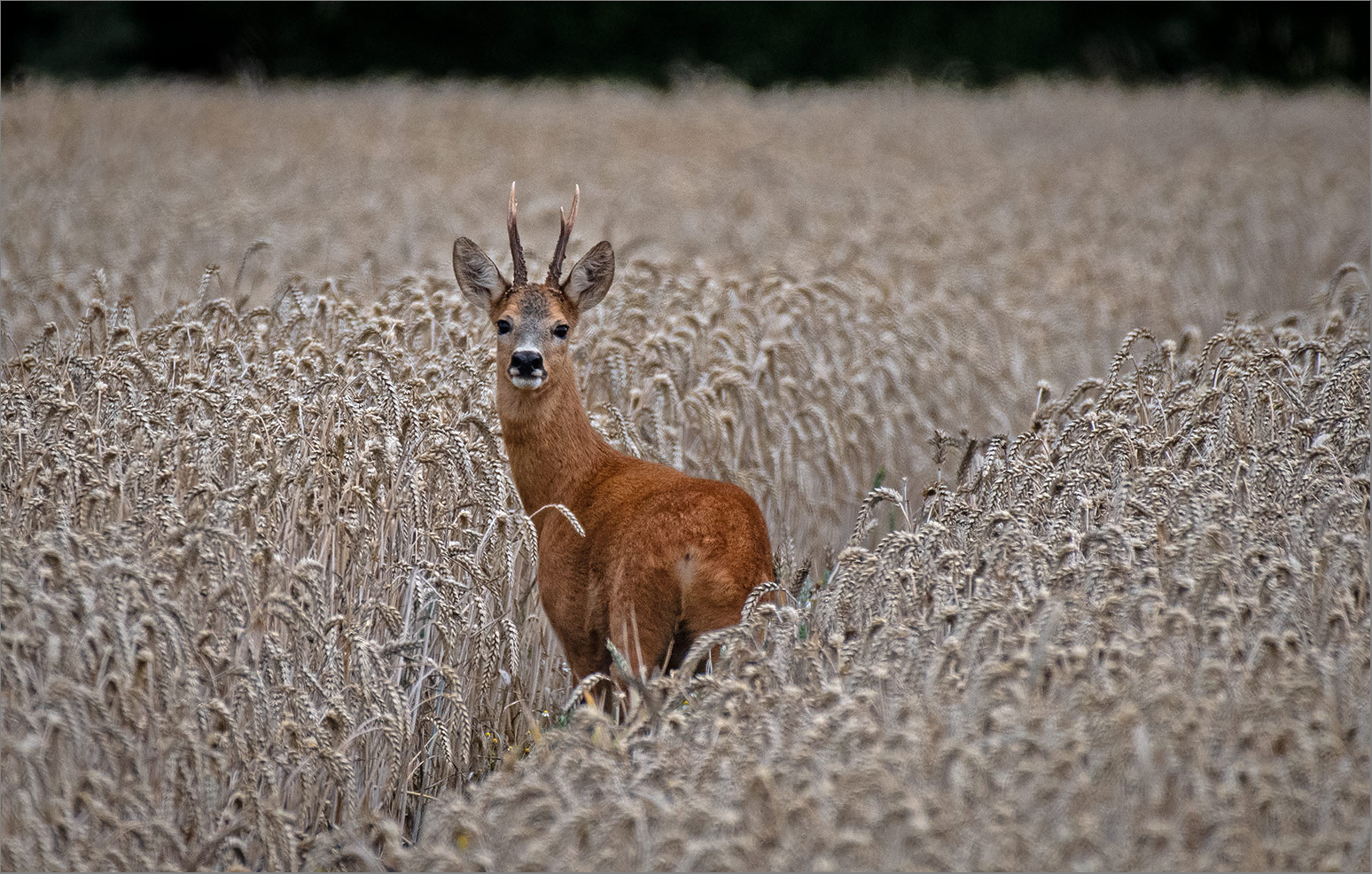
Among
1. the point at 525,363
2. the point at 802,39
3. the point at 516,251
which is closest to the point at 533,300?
the point at 516,251

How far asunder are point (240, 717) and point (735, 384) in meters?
2.72

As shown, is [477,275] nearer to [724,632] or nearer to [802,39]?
[724,632]

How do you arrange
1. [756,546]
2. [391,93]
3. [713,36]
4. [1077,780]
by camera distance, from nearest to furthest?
[1077,780], [756,546], [391,93], [713,36]

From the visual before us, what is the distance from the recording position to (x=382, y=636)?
4031 millimetres

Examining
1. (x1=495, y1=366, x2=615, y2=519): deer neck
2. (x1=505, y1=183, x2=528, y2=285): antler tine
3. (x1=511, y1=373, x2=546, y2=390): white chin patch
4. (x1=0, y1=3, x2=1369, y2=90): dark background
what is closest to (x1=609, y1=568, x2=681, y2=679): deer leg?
(x1=495, y1=366, x2=615, y2=519): deer neck

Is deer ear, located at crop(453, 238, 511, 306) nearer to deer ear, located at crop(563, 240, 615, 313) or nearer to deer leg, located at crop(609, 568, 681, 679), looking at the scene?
deer ear, located at crop(563, 240, 615, 313)

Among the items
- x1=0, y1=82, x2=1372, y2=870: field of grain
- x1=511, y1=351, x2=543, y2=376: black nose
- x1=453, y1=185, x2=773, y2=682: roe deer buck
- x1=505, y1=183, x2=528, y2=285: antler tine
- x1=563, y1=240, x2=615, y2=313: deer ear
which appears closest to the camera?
x1=0, y1=82, x2=1372, y2=870: field of grain

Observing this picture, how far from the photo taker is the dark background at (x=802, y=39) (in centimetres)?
2967

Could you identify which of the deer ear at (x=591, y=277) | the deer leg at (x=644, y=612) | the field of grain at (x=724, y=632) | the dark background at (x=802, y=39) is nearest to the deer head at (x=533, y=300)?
the deer ear at (x=591, y=277)

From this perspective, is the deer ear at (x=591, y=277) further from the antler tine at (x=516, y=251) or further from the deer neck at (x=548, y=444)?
the deer neck at (x=548, y=444)

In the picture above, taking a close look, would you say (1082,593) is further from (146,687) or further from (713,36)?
(713,36)

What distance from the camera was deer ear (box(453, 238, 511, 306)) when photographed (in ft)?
15.9

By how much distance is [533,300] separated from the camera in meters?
4.68

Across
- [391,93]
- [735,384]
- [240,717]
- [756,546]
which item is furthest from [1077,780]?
[391,93]
